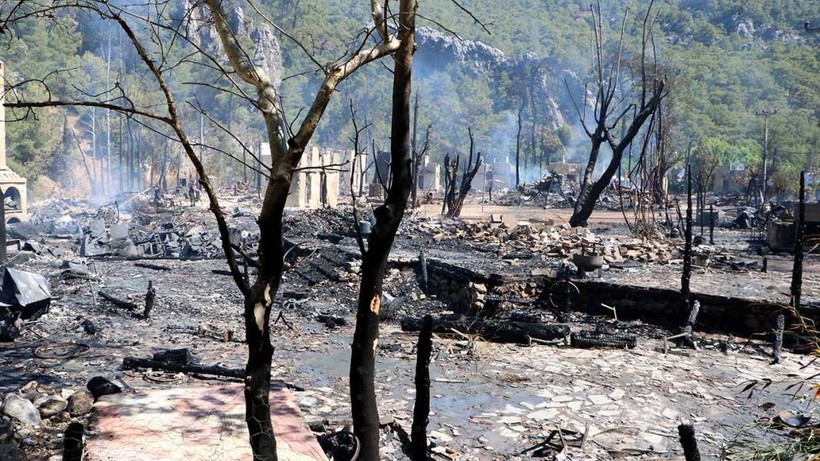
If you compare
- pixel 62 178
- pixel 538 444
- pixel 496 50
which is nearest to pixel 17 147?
pixel 62 178

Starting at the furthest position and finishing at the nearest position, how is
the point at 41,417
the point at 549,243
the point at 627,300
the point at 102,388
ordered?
1. the point at 549,243
2. the point at 627,300
3. the point at 102,388
4. the point at 41,417

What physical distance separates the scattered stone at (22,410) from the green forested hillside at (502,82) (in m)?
38.6

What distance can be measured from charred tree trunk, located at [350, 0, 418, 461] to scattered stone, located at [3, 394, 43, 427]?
109 inches

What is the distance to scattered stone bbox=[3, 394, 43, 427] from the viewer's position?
4871mm

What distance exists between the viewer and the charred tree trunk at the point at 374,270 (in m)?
3.61

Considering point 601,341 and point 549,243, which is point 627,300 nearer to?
point 601,341

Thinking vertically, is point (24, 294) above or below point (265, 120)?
below

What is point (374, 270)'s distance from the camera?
3650 mm

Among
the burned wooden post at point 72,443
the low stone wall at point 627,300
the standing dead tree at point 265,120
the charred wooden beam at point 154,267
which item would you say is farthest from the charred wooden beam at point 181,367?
the charred wooden beam at point 154,267

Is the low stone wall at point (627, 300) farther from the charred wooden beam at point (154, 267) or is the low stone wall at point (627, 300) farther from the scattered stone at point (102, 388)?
the scattered stone at point (102, 388)

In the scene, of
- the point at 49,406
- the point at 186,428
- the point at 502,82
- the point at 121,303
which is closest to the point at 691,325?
the point at 186,428

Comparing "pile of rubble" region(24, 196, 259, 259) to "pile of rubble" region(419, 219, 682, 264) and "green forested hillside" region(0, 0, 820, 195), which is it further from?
"green forested hillside" region(0, 0, 820, 195)

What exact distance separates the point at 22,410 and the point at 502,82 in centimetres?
8994

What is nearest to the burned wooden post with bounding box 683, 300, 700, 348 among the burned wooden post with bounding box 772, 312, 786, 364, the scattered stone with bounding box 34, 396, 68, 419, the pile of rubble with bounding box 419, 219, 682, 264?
the burned wooden post with bounding box 772, 312, 786, 364
